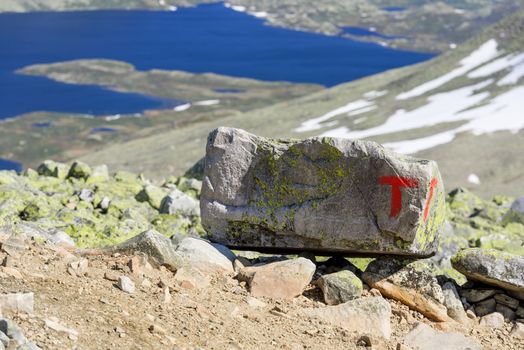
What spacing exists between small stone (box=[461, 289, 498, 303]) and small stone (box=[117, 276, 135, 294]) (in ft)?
25.8

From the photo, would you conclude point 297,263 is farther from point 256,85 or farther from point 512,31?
point 256,85

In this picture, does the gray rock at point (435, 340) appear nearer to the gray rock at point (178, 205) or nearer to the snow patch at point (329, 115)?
the gray rock at point (178, 205)

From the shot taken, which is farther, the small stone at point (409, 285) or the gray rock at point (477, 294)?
the gray rock at point (477, 294)

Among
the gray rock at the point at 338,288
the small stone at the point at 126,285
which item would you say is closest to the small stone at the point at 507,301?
the gray rock at the point at 338,288

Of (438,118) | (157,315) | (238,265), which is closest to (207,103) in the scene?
(438,118)

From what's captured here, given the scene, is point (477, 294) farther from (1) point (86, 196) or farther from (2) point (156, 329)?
(1) point (86, 196)

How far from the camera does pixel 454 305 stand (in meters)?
15.2

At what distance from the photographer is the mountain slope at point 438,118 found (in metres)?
63.8

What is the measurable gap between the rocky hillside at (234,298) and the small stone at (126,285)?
0.06 ft

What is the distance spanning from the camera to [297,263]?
48.6 ft

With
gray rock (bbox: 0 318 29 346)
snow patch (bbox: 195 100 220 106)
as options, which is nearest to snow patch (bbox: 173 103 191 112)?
snow patch (bbox: 195 100 220 106)

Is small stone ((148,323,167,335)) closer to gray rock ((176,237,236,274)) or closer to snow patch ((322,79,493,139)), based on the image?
gray rock ((176,237,236,274))

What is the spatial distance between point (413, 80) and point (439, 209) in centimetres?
9472

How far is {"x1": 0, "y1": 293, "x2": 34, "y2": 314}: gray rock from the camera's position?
1070 centimetres
